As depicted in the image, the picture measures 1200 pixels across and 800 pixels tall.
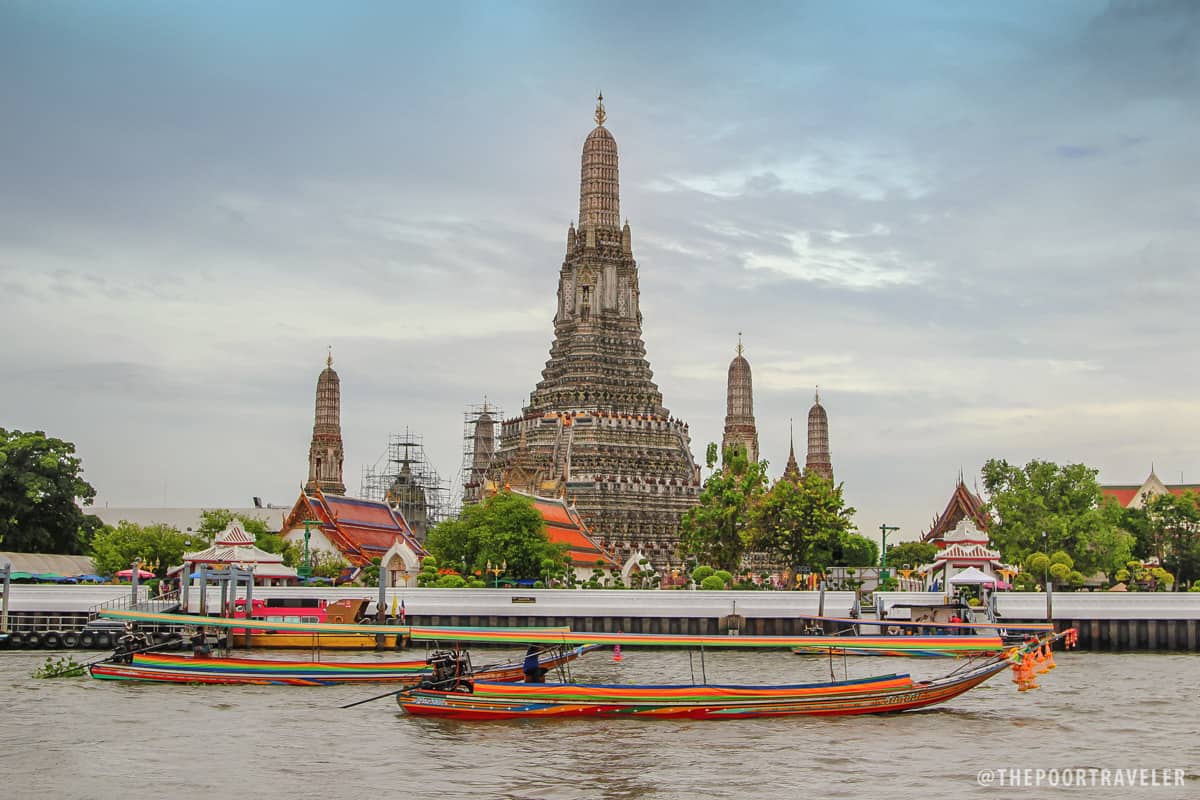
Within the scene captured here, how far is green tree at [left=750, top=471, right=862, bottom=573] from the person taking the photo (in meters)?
72.1

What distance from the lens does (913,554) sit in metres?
101

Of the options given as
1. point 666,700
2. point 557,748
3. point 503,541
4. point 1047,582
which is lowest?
point 557,748

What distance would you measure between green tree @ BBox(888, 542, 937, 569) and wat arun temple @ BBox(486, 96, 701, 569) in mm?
14287

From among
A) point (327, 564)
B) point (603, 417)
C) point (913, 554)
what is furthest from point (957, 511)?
point (327, 564)

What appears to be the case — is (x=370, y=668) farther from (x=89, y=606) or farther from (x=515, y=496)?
(x=515, y=496)

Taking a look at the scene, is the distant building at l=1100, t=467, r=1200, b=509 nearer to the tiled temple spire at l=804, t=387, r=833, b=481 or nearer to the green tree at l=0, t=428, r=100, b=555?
the tiled temple spire at l=804, t=387, r=833, b=481

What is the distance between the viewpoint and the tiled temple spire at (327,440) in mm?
118125

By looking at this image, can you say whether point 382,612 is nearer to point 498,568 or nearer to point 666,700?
point 498,568

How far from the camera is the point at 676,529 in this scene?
307 ft

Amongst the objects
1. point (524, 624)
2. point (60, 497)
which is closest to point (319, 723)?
point (524, 624)

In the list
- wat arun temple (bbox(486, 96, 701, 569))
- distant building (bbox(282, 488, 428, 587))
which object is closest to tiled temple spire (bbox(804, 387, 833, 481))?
wat arun temple (bbox(486, 96, 701, 569))

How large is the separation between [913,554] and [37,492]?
5561 cm

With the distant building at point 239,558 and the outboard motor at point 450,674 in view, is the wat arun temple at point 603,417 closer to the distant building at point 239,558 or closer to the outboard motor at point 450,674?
the distant building at point 239,558

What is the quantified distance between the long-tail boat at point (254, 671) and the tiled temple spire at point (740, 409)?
7752cm
